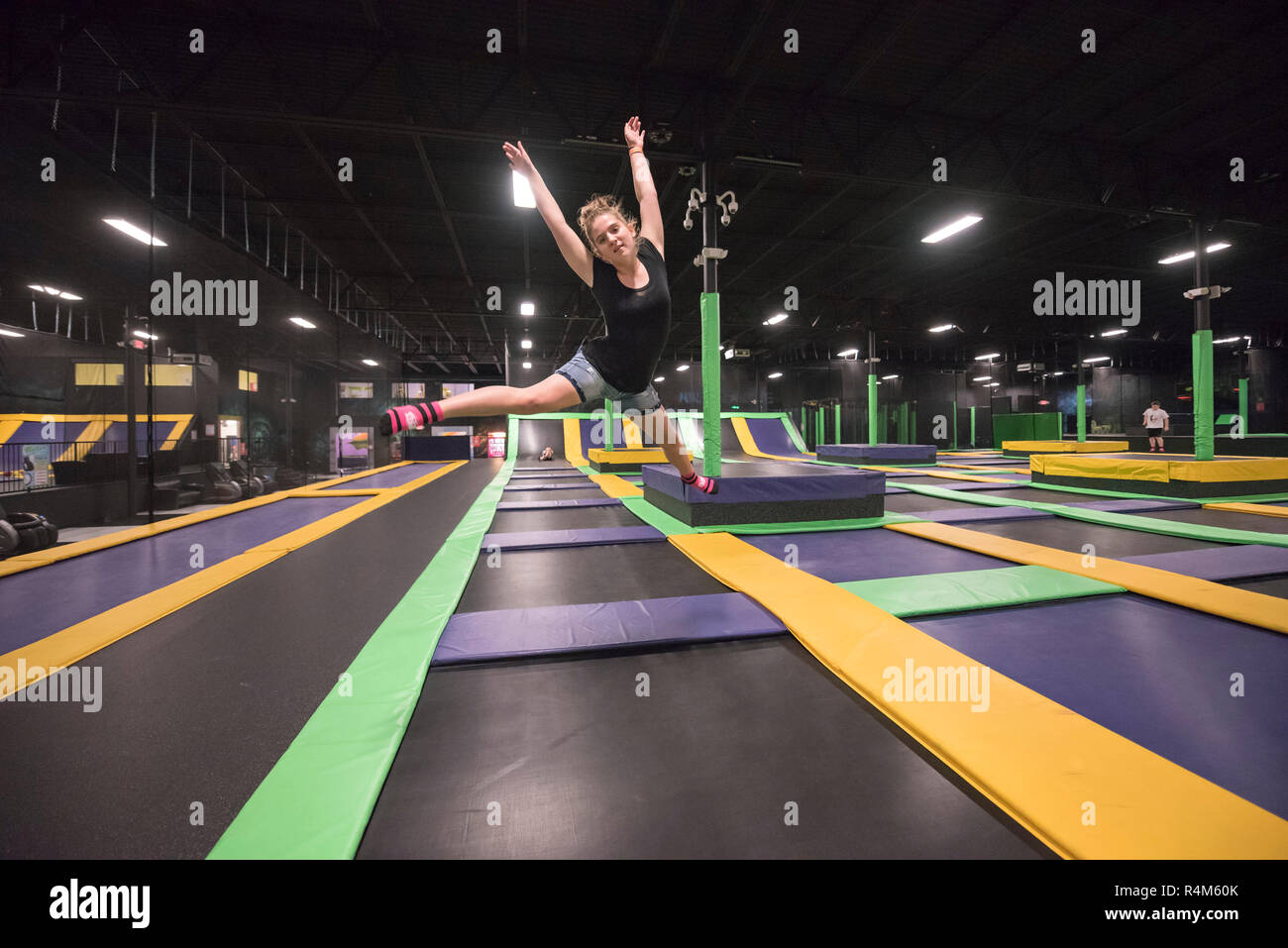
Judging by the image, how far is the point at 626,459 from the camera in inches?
308

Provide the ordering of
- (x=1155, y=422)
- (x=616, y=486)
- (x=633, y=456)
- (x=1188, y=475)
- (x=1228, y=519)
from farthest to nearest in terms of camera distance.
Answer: (x=1155, y=422) → (x=633, y=456) → (x=616, y=486) → (x=1188, y=475) → (x=1228, y=519)

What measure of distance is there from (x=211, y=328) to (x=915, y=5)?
431 inches

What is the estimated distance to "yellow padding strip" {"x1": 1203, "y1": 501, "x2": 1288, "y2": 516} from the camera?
420 centimetres

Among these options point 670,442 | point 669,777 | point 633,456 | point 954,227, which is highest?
point 954,227

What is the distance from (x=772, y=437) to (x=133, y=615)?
1237 centimetres

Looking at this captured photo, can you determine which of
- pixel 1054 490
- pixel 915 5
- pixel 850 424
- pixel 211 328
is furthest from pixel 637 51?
pixel 850 424

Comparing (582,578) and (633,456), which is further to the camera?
(633,456)

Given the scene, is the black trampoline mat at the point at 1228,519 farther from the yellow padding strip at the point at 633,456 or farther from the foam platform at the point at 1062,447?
the yellow padding strip at the point at 633,456

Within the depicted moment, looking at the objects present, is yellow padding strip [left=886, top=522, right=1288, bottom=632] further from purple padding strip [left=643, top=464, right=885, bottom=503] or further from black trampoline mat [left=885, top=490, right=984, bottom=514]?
black trampoline mat [left=885, top=490, right=984, bottom=514]

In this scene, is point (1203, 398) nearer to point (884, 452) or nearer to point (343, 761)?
point (884, 452)

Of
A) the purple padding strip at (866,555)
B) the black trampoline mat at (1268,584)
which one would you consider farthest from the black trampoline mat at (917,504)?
the black trampoline mat at (1268,584)

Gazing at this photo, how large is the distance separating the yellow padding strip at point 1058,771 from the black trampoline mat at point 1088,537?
7.39ft

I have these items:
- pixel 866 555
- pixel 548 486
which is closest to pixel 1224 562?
pixel 866 555

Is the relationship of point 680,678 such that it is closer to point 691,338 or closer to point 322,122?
point 322,122
